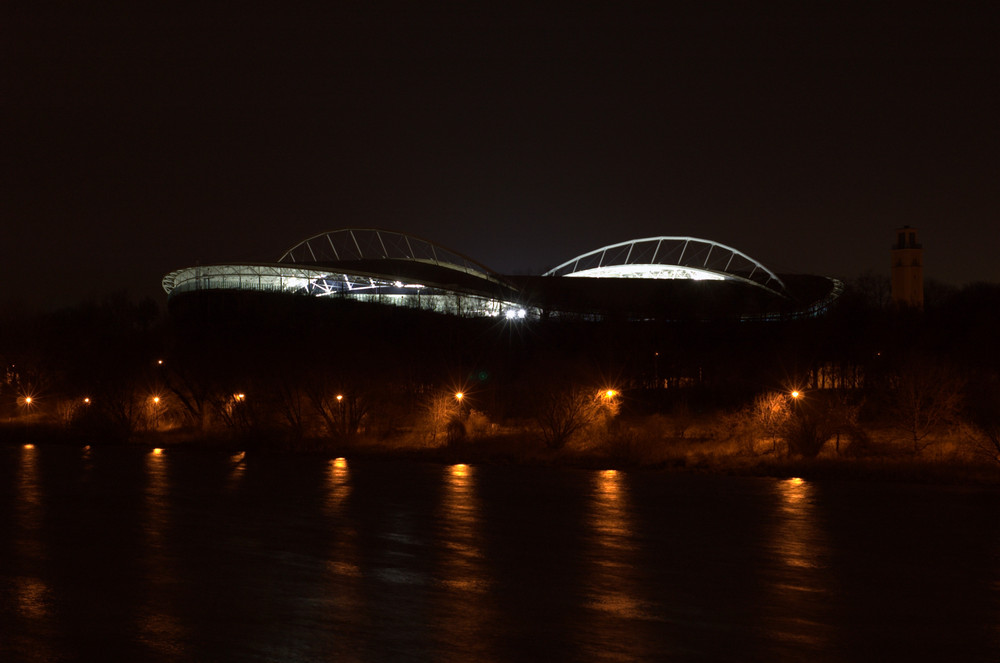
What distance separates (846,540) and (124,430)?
4209 centimetres

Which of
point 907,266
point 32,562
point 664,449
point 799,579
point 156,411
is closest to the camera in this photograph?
point 799,579

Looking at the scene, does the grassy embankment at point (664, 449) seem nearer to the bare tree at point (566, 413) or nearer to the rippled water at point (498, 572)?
the bare tree at point (566, 413)

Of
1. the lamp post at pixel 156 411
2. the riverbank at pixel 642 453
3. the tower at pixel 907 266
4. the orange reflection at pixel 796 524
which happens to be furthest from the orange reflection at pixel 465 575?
the tower at pixel 907 266

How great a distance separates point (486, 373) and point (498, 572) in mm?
37927

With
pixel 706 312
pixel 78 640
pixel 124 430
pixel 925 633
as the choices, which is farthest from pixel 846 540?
pixel 706 312

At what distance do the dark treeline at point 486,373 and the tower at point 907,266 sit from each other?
12573 millimetres

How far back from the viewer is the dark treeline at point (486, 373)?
4381cm

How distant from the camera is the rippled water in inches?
530

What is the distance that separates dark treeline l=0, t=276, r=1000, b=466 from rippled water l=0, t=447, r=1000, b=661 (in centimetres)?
1109

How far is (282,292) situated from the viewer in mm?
76750

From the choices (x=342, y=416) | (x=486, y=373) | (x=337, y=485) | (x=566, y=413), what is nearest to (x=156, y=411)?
(x=342, y=416)

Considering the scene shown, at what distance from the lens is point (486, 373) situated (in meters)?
56.1

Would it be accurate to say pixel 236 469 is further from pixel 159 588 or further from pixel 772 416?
pixel 159 588

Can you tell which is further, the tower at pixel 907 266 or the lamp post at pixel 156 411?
the tower at pixel 907 266
